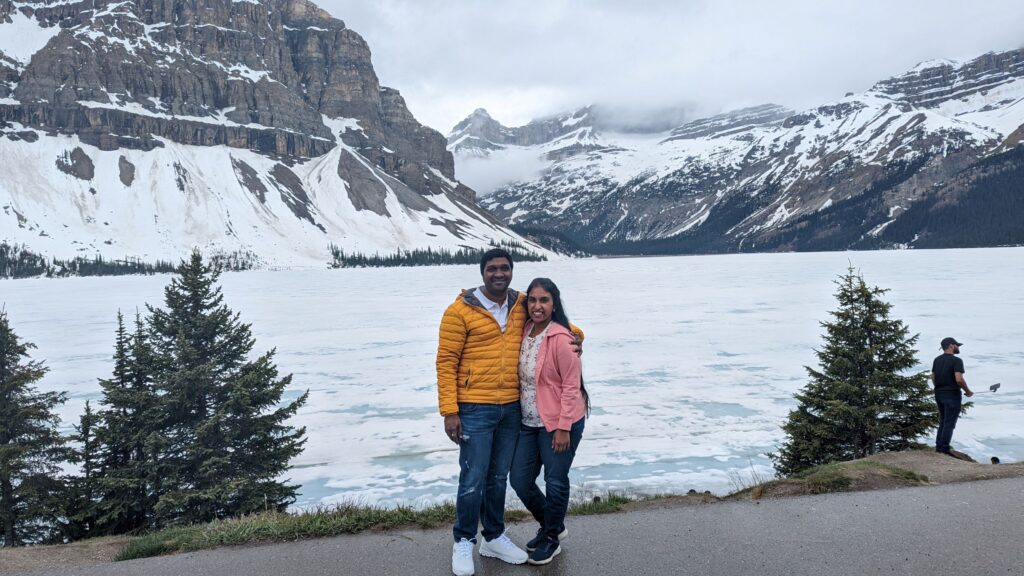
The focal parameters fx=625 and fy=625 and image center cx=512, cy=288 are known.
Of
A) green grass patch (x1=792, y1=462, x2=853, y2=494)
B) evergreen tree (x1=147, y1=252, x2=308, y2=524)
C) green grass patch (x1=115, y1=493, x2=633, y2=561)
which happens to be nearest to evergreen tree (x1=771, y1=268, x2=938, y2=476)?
green grass patch (x1=792, y1=462, x2=853, y2=494)

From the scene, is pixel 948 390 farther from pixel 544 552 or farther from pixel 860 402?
pixel 544 552

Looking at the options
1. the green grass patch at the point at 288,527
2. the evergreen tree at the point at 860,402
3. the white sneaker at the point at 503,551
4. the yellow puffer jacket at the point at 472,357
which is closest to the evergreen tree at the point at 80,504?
the green grass patch at the point at 288,527

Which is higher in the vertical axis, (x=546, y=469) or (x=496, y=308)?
(x=496, y=308)

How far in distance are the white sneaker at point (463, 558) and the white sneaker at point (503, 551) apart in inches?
11.3

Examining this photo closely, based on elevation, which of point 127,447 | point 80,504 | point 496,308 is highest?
point 496,308

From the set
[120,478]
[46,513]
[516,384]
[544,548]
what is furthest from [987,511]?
[46,513]

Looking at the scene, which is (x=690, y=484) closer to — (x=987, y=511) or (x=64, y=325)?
(x=987, y=511)

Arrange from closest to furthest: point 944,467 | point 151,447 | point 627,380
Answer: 1. point 944,467
2. point 151,447
3. point 627,380

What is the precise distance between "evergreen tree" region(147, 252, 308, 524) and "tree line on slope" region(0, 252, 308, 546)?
0.03 meters

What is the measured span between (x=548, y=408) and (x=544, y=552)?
4.44 feet

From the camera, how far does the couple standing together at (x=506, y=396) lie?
5.57 metres

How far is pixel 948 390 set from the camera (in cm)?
1119

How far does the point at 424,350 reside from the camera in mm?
31656

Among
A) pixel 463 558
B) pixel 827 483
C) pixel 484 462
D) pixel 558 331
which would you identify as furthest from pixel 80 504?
pixel 827 483
